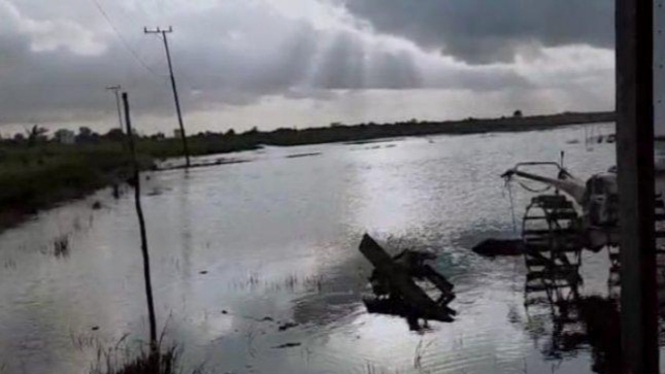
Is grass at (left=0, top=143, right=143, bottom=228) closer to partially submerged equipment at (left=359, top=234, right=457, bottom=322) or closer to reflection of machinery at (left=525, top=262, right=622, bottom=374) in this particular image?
partially submerged equipment at (left=359, top=234, right=457, bottom=322)

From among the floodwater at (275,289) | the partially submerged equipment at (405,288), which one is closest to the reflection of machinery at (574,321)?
the floodwater at (275,289)

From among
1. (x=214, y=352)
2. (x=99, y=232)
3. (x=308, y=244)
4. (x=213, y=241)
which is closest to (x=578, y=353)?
(x=214, y=352)

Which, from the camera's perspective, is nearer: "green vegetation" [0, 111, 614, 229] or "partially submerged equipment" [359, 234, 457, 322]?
"partially submerged equipment" [359, 234, 457, 322]

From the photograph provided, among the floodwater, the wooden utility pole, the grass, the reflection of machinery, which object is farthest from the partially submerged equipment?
the grass

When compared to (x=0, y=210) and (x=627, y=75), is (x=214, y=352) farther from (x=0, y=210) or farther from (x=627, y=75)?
(x=0, y=210)

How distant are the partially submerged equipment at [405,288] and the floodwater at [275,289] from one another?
33cm

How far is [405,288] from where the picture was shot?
1616 centimetres

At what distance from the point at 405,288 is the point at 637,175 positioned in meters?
13.5

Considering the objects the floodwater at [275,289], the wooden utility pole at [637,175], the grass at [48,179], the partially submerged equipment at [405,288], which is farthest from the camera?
the grass at [48,179]

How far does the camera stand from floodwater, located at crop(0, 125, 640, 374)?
12867 mm

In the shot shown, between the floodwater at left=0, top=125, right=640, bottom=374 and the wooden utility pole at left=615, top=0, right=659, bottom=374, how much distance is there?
9029 mm

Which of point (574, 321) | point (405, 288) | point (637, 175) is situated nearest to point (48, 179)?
point (405, 288)

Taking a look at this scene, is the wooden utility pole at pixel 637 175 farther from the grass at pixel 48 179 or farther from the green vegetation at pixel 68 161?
the grass at pixel 48 179

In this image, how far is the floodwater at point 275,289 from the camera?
12.9 metres
